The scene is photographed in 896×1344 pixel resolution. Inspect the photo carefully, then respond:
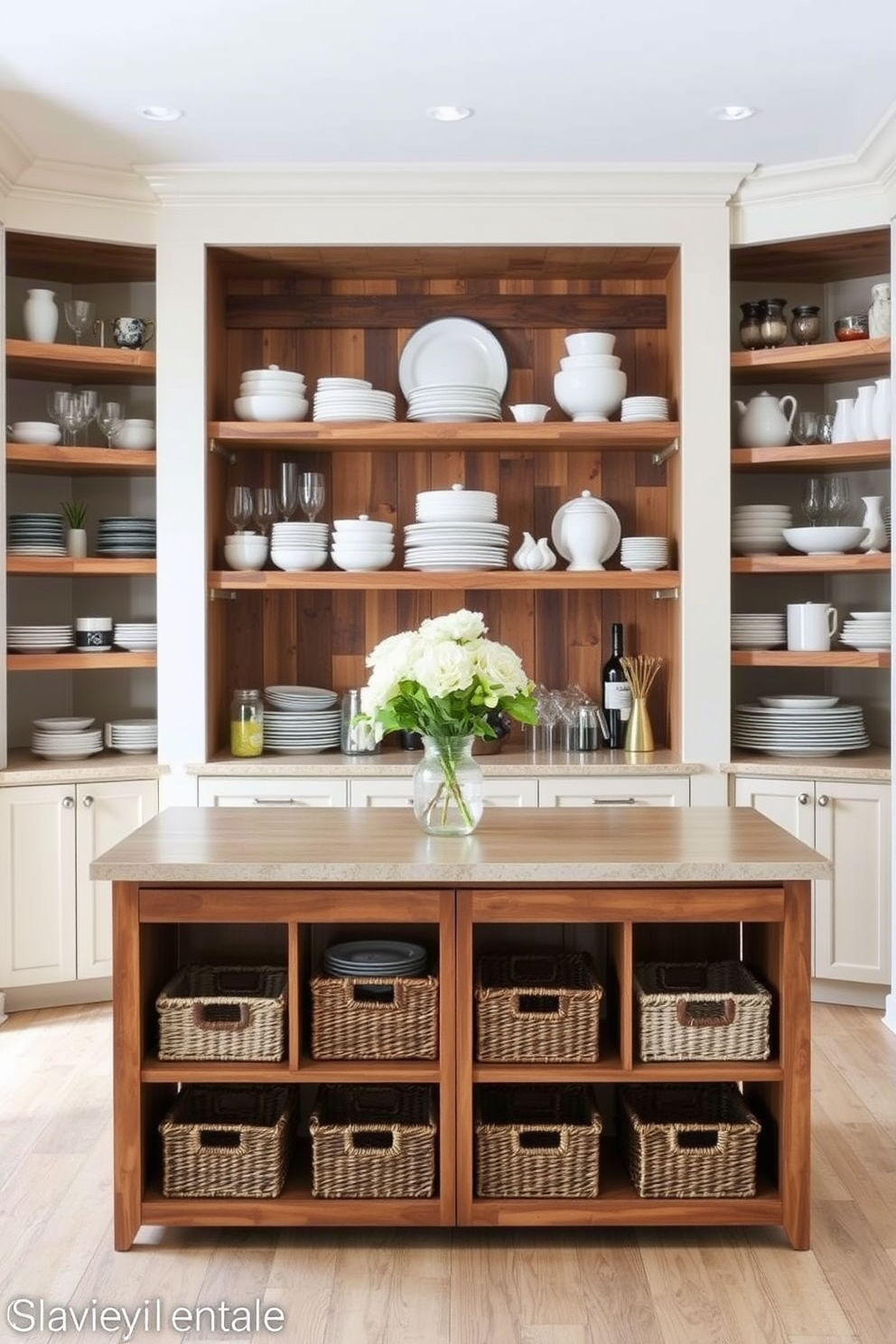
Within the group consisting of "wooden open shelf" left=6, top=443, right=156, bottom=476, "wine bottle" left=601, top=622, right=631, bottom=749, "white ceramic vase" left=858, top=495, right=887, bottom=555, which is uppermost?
"wooden open shelf" left=6, top=443, right=156, bottom=476

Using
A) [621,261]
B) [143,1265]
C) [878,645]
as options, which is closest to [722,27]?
[621,261]

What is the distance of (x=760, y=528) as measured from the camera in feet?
14.7

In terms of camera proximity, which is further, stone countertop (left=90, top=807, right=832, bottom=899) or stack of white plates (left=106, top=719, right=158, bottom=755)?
stack of white plates (left=106, top=719, right=158, bottom=755)

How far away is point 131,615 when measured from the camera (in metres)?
4.82

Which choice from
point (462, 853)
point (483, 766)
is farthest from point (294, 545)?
point (462, 853)

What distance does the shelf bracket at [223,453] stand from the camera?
4398 millimetres

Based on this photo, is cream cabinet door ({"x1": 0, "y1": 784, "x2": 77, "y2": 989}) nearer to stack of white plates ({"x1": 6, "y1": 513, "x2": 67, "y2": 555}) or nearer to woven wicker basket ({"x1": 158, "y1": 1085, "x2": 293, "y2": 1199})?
stack of white plates ({"x1": 6, "y1": 513, "x2": 67, "y2": 555})

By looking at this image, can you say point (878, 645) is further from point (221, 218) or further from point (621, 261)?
point (221, 218)

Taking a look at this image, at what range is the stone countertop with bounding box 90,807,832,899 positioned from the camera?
2.54m

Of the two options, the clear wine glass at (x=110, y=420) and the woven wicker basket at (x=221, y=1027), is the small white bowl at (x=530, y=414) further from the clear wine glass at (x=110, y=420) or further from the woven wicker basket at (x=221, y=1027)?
the woven wicker basket at (x=221, y=1027)

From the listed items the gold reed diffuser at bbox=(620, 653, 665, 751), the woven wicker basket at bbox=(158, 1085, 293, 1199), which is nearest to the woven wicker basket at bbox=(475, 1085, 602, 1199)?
the woven wicker basket at bbox=(158, 1085, 293, 1199)

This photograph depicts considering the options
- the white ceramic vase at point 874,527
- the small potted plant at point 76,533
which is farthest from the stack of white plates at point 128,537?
the white ceramic vase at point 874,527

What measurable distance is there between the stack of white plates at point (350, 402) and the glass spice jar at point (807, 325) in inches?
55.3

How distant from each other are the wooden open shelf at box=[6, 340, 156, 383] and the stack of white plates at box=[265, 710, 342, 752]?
126cm
